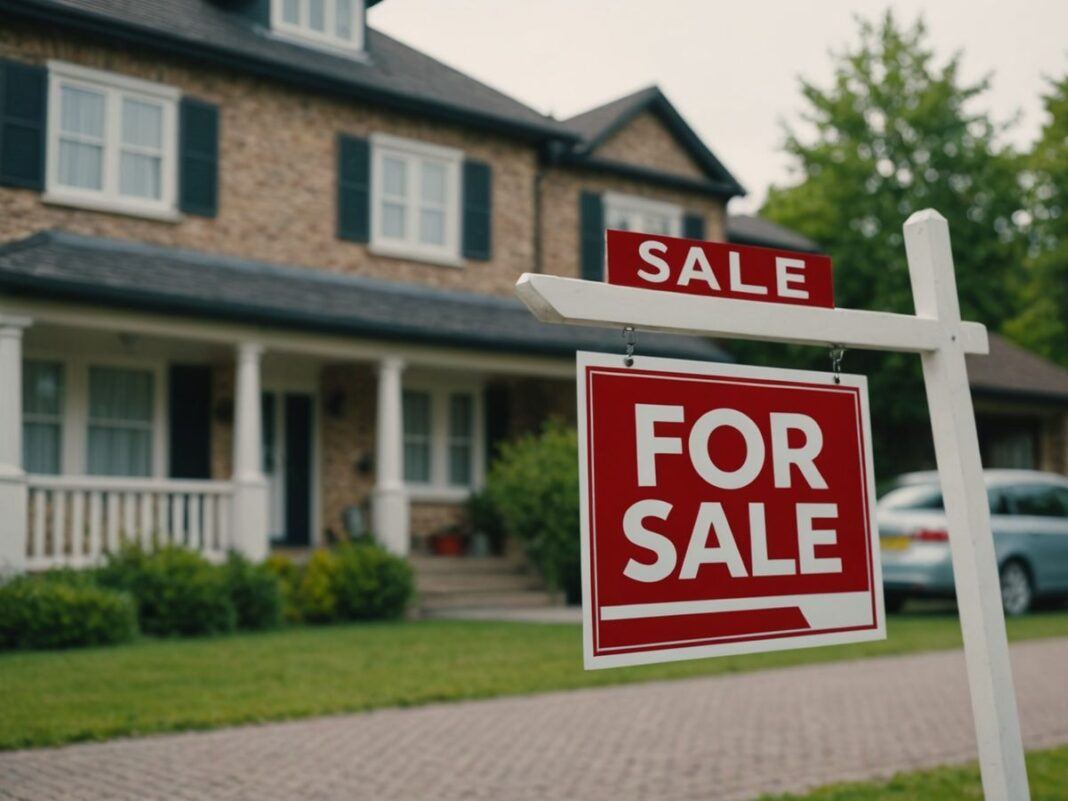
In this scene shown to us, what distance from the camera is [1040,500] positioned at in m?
15.6

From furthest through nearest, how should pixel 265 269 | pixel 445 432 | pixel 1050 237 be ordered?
1. pixel 1050 237
2. pixel 445 432
3. pixel 265 269

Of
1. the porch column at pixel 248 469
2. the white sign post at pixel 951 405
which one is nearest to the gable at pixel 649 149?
the porch column at pixel 248 469

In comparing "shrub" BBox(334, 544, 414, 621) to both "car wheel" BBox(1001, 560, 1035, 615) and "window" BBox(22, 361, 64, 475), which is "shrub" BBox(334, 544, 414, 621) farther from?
"car wheel" BBox(1001, 560, 1035, 615)

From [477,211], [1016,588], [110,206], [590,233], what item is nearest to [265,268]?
[110,206]

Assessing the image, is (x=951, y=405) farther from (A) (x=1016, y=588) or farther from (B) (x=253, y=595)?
(A) (x=1016, y=588)

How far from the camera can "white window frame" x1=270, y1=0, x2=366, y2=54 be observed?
56.6ft

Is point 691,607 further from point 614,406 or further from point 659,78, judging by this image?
point 659,78

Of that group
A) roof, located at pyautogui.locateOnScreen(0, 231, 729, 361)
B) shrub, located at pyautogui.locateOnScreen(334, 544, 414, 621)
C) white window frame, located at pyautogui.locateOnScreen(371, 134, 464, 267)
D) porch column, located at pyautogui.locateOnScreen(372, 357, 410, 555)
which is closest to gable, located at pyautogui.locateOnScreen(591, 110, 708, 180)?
white window frame, located at pyautogui.locateOnScreen(371, 134, 464, 267)

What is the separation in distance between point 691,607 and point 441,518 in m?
16.0

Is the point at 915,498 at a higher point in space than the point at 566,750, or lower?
higher

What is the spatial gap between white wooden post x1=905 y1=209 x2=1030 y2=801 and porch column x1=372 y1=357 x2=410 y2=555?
1328 cm

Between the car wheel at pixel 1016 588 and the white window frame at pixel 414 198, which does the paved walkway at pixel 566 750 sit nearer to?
the car wheel at pixel 1016 588

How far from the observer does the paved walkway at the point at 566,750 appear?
5.76 metres

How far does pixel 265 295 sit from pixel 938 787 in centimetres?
1119
